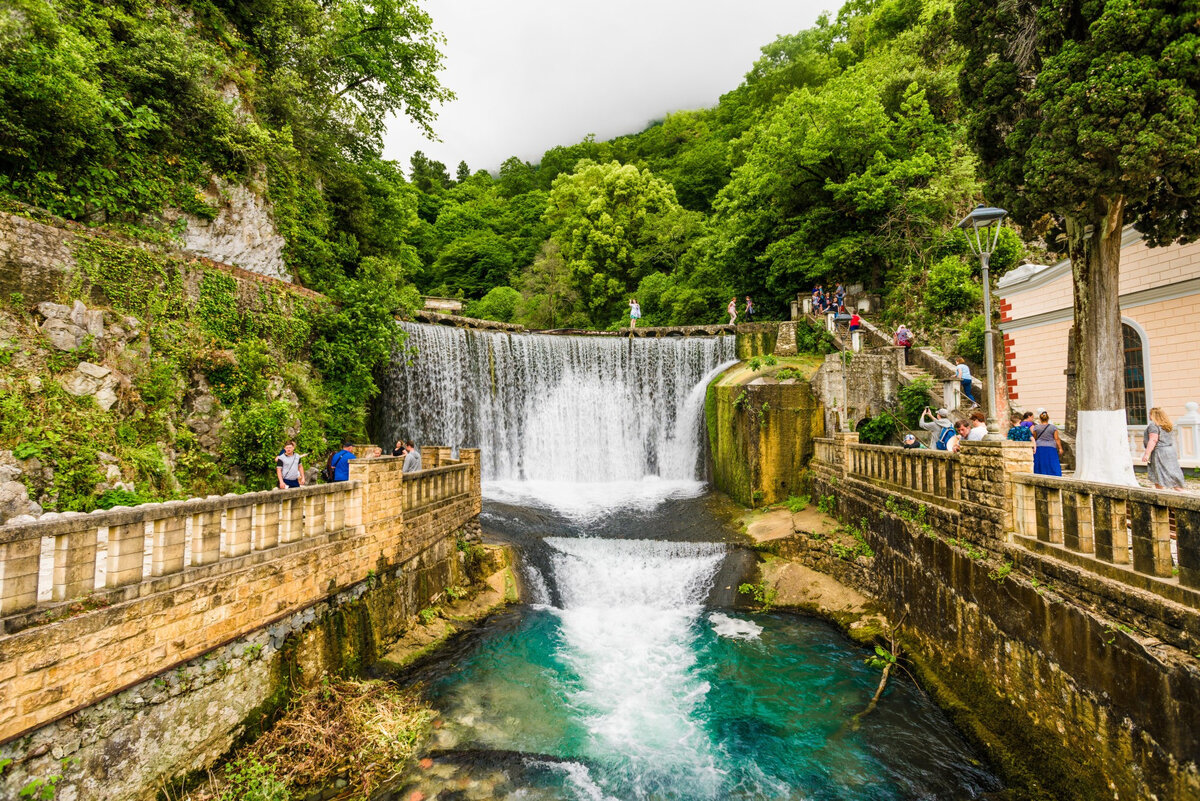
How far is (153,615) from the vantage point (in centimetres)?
429

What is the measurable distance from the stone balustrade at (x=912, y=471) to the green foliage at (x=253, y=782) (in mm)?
8646

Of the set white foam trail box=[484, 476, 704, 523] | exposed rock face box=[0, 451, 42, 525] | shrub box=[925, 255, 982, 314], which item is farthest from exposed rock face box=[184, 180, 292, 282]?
shrub box=[925, 255, 982, 314]

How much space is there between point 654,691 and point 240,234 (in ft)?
43.8

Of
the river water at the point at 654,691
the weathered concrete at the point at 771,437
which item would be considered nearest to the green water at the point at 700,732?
the river water at the point at 654,691

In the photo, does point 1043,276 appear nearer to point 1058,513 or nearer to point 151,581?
point 1058,513

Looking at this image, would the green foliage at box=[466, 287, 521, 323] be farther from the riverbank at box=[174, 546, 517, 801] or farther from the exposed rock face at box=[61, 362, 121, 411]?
the riverbank at box=[174, 546, 517, 801]

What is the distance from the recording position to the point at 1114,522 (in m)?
4.75

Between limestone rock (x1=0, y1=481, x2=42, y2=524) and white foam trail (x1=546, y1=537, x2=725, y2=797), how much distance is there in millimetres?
7435

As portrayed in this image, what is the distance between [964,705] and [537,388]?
15.5m

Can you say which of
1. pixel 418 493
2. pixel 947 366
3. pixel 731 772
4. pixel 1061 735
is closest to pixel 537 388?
pixel 418 493

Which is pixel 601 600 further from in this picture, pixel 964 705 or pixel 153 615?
pixel 153 615

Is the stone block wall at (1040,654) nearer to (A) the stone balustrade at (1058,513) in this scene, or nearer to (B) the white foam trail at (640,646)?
(A) the stone balustrade at (1058,513)

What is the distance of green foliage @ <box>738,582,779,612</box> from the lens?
1045 cm

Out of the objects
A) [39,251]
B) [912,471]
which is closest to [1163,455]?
[912,471]
